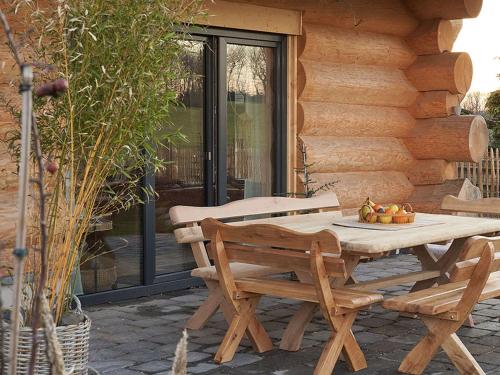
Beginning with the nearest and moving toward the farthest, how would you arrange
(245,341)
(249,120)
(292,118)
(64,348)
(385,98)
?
(64,348) → (245,341) → (249,120) → (292,118) → (385,98)

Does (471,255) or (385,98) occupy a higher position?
(385,98)

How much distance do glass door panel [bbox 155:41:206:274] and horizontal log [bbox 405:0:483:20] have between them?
2.86 meters

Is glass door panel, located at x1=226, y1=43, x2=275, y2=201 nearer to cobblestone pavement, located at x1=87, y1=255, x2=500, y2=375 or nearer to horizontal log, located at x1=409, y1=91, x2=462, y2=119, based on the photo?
cobblestone pavement, located at x1=87, y1=255, x2=500, y2=375

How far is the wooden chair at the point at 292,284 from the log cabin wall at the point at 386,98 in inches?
135

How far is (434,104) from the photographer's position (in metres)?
8.86

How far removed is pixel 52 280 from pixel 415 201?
5.70m

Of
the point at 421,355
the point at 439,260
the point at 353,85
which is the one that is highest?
the point at 353,85

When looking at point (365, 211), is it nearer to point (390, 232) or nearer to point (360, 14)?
point (390, 232)

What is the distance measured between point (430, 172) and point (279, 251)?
16.3 feet

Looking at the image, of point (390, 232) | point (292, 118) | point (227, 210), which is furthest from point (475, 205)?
→ point (292, 118)

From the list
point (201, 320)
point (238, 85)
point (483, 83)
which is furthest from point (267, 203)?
point (483, 83)

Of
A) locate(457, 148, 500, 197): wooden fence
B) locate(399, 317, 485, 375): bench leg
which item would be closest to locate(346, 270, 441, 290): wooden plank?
locate(399, 317, 485, 375): bench leg

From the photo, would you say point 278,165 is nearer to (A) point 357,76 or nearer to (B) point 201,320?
(A) point 357,76

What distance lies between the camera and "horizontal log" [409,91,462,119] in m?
8.80
